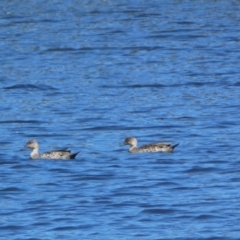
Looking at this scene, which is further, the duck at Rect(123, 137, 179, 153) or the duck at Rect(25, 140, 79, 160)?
the duck at Rect(123, 137, 179, 153)

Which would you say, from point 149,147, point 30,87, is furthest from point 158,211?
point 30,87

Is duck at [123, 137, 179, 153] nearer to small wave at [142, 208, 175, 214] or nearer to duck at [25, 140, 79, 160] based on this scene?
duck at [25, 140, 79, 160]

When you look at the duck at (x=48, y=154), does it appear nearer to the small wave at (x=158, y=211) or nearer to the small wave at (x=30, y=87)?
the small wave at (x=158, y=211)

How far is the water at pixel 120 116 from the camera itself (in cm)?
1647

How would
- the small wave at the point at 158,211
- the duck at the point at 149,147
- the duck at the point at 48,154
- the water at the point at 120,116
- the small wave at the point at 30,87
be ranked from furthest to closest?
the small wave at the point at 30,87 → the duck at the point at 149,147 → the duck at the point at 48,154 → the small wave at the point at 158,211 → the water at the point at 120,116

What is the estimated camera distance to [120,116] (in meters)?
23.7

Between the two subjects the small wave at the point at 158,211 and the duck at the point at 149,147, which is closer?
the small wave at the point at 158,211

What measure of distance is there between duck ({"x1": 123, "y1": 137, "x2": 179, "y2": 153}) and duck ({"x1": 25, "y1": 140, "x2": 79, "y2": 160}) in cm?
92

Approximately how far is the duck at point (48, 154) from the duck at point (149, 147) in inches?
36.2

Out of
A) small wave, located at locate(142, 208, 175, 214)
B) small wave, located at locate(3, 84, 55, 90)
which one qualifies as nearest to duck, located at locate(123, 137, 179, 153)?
small wave, located at locate(142, 208, 175, 214)

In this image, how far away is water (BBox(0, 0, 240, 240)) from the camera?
54.0ft

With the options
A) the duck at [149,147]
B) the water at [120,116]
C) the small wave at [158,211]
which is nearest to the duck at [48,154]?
the water at [120,116]

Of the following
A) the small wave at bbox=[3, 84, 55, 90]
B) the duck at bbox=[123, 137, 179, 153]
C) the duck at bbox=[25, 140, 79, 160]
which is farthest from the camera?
the small wave at bbox=[3, 84, 55, 90]

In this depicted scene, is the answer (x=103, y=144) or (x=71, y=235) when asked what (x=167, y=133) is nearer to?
(x=103, y=144)
